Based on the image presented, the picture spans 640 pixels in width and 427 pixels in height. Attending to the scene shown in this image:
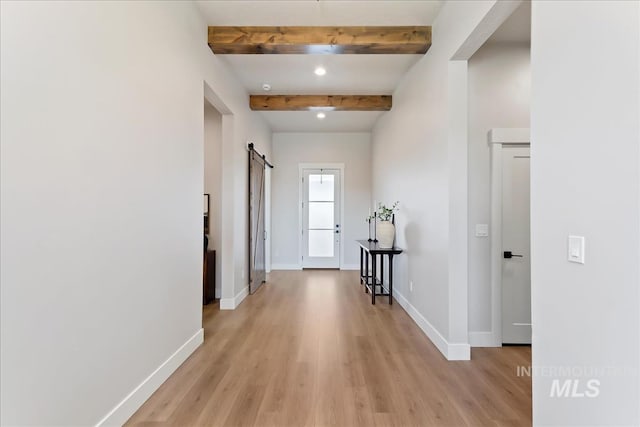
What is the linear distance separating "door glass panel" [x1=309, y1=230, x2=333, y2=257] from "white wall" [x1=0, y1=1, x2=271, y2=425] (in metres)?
4.64

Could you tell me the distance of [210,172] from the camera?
4.90 meters

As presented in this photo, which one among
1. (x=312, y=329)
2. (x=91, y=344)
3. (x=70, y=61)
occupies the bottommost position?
(x=312, y=329)

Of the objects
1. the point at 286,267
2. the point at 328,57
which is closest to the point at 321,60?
the point at 328,57

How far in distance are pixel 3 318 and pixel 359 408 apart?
6.22 ft

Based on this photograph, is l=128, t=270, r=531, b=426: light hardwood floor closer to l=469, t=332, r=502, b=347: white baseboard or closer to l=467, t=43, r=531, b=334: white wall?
l=469, t=332, r=502, b=347: white baseboard

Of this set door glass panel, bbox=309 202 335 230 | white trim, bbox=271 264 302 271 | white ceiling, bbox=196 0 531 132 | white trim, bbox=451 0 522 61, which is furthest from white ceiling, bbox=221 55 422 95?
white trim, bbox=271 264 302 271

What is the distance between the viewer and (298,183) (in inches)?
290

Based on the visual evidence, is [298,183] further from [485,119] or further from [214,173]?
[485,119]

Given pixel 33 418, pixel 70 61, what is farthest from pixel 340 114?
pixel 33 418

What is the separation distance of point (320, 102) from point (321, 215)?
2870mm

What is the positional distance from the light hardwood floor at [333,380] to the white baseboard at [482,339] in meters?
0.11

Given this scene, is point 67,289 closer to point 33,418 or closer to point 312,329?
point 33,418

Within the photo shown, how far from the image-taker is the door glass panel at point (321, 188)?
741 centimetres

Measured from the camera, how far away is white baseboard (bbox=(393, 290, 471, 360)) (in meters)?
2.84
